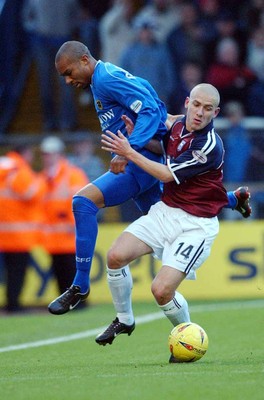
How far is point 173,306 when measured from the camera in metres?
9.30

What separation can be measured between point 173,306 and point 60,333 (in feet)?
12.5

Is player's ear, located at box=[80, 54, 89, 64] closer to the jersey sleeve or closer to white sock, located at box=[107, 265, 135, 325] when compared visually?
the jersey sleeve

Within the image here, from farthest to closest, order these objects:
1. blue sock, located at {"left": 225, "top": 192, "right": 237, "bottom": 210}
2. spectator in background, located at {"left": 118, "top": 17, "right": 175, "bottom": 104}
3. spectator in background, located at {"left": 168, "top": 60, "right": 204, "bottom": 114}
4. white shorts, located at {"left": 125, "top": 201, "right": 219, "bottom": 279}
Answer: spectator in background, located at {"left": 118, "top": 17, "right": 175, "bottom": 104} < spectator in background, located at {"left": 168, "top": 60, "right": 204, "bottom": 114} < blue sock, located at {"left": 225, "top": 192, "right": 237, "bottom": 210} < white shorts, located at {"left": 125, "top": 201, "right": 219, "bottom": 279}

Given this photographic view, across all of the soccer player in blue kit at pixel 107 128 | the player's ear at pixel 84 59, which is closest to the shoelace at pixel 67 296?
the soccer player in blue kit at pixel 107 128

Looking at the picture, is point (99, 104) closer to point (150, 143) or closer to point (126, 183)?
point (150, 143)

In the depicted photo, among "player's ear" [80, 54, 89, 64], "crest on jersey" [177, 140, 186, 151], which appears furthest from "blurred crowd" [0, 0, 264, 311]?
"crest on jersey" [177, 140, 186, 151]

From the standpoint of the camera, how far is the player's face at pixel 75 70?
9258 millimetres

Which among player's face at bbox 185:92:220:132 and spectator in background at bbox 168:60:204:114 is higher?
player's face at bbox 185:92:220:132

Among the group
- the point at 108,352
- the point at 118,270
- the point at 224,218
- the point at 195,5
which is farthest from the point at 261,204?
the point at 118,270

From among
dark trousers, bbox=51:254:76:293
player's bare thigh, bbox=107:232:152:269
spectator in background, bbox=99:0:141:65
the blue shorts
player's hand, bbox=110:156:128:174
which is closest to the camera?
player's hand, bbox=110:156:128:174

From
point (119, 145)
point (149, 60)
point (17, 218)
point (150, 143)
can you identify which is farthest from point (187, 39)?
point (119, 145)

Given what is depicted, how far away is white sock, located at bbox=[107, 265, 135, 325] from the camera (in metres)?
9.42

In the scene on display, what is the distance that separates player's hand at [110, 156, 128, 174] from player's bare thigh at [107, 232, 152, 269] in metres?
0.60


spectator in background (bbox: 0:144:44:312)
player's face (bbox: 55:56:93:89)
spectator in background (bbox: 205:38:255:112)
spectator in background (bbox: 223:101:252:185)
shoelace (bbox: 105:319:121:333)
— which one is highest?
player's face (bbox: 55:56:93:89)
